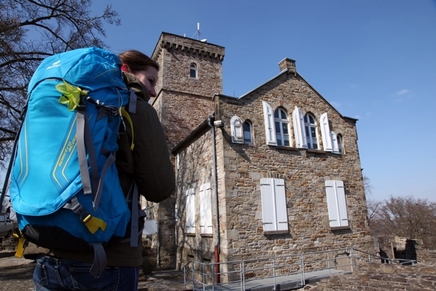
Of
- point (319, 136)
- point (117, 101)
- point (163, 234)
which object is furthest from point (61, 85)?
point (163, 234)

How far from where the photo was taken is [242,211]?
10422mm

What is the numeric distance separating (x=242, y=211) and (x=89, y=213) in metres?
9.65

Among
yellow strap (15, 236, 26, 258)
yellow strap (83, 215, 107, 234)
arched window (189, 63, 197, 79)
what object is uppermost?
arched window (189, 63, 197, 79)

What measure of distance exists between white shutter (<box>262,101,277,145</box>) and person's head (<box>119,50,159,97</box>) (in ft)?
33.0

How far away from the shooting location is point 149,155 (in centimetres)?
140

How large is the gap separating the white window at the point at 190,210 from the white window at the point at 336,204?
5.70 m

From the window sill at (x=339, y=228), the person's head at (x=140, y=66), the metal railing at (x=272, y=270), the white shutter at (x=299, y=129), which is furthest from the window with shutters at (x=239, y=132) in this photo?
the person's head at (x=140, y=66)

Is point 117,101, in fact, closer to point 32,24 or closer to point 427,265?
point 427,265

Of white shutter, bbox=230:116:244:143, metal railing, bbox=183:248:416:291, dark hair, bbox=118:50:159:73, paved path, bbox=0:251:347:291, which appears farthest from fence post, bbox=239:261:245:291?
dark hair, bbox=118:50:159:73

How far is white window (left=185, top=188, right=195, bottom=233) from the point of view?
1287 cm

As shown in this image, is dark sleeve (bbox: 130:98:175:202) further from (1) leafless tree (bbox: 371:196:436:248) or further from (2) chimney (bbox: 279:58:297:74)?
(1) leafless tree (bbox: 371:196:436:248)

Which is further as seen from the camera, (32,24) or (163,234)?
(163,234)

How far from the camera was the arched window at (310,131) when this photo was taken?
507 inches

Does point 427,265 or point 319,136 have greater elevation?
point 319,136
